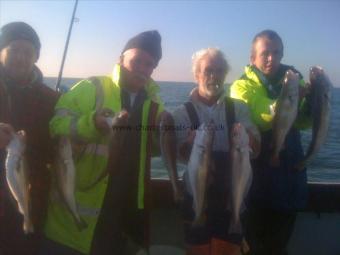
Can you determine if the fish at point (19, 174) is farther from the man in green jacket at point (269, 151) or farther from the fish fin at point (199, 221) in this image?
the man in green jacket at point (269, 151)

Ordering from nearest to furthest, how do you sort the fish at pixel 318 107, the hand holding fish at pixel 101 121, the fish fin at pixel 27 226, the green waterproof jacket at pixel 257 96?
the hand holding fish at pixel 101 121 → the fish fin at pixel 27 226 → the fish at pixel 318 107 → the green waterproof jacket at pixel 257 96

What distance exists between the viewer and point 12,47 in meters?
3.66

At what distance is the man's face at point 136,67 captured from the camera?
12.7ft

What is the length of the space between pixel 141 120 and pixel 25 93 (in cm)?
108

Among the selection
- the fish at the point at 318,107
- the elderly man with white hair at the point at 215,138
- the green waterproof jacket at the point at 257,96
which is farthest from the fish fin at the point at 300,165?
the elderly man with white hair at the point at 215,138

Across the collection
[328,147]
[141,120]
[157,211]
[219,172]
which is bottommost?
[328,147]

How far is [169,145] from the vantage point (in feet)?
12.7

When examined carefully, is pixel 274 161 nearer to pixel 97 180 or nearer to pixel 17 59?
pixel 97 180

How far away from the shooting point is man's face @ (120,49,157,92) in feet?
12.7

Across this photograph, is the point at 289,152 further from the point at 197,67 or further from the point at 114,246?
the point at 114,246

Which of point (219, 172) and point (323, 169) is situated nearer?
point (219, 172)

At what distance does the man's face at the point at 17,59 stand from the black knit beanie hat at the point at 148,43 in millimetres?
902

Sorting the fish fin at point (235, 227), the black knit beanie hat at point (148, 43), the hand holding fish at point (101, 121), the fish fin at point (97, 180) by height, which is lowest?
the fish fin at point (235, 227)

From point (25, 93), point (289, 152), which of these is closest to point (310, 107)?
point (289, 152)
